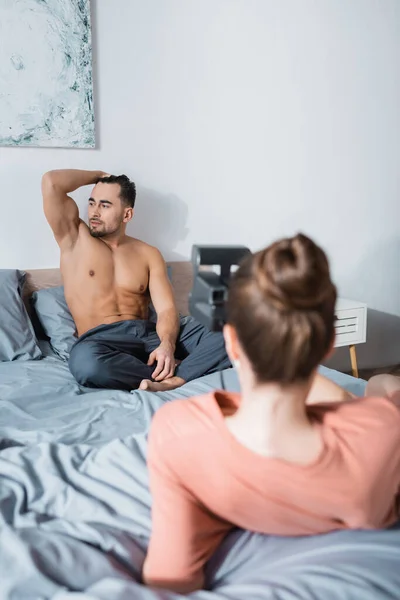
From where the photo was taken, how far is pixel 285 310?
57cm

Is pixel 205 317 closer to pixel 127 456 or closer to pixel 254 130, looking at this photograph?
pixel 127 456

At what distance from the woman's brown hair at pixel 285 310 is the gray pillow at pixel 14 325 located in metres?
1.52

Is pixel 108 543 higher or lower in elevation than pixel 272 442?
lower

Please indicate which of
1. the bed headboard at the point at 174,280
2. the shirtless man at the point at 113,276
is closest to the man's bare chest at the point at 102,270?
the shirtless man at the point at 113,276

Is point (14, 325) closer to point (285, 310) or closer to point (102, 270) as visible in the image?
point (102, 270)

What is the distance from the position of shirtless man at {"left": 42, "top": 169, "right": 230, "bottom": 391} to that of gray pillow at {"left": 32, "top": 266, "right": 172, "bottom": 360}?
0.04 meters

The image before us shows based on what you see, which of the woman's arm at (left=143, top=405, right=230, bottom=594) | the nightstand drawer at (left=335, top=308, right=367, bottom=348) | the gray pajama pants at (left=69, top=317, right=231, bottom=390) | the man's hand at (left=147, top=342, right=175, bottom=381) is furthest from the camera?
the nightstand drawer at (left=335, top=308, right=367, bottom=348)

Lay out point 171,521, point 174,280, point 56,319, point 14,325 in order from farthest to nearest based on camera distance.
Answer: point 174,280, point 56,319, point 14,325, point 171,521

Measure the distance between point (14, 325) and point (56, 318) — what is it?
0.55 feet

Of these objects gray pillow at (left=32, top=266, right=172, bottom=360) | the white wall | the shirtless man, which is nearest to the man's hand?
the shirtless man

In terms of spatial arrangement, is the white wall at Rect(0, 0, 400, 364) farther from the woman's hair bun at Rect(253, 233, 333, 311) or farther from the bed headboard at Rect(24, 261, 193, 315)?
the woman's hair bun at Rect(253, 233, 333, 311)

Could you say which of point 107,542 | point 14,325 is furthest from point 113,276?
point 107,542

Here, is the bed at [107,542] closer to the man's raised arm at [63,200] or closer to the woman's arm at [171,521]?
the woman's arm at [171,521]

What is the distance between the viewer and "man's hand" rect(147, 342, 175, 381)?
72.8 inches
